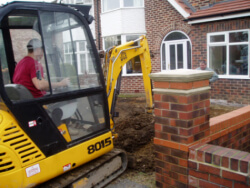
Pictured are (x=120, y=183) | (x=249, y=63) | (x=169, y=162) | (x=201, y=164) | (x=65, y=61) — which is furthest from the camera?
(x=249, y=63)

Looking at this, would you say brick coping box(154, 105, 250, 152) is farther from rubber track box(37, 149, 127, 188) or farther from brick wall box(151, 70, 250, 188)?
rubber track box(37, 149, 127, 188)

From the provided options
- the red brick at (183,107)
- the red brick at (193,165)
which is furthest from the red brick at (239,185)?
the red brick at (183,107)

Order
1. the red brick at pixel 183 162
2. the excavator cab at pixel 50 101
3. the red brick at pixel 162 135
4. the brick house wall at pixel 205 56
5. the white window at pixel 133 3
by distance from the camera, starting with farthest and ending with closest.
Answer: the white window at pixel 133 3 → the brick house wall at pixel 205 56 → the excavator cab at pixel 50 101 → the red brick at pixel 162 135 → the red brick at pixel 183 162

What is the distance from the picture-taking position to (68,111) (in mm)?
3564

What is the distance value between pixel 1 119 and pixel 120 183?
85.5 inches

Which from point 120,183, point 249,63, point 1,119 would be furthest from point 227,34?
point 1,119

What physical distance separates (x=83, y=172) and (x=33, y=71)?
Result: 5.36 ft

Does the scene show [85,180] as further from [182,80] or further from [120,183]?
[182,80]

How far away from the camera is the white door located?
11.6 metres

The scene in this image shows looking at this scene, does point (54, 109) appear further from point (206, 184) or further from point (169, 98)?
point (206, 184)

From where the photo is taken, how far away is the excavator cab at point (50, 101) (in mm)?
→ 3004

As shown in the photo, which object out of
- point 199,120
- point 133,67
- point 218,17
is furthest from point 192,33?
point 199,120

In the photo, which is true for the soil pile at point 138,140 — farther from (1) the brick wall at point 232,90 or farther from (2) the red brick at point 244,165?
(1) the brick wall at point 232,90

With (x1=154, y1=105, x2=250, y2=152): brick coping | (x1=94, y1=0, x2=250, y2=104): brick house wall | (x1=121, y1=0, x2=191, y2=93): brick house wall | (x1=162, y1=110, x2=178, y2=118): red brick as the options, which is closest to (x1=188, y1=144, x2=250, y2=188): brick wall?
(x1=154, y1=105, x2=250, y2=152): brick coping
